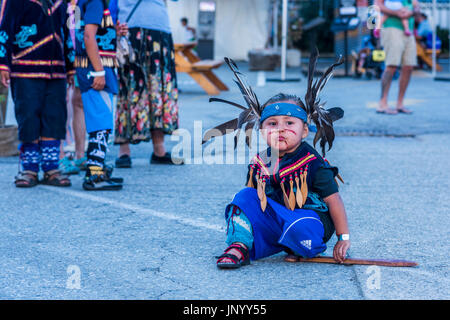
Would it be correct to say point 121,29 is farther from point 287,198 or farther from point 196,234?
point 287,198

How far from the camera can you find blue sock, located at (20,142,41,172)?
5.26 metres

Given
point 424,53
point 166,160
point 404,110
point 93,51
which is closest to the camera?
point 93,51

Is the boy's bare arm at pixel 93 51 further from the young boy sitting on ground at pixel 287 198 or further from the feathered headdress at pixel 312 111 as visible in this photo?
the young boy sitting on ground at pixel 287 198

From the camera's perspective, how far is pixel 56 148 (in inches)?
209

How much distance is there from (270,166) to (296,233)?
0.32 m

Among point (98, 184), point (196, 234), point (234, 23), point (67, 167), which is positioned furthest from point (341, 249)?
point (234, 23)

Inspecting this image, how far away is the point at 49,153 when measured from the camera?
5293mm

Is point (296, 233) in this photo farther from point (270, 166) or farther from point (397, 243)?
point (397, 243)

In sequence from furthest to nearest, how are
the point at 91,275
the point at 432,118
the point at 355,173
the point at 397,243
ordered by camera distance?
the point at 432,118 → the point at 355,173 → the point at 397,243 → the point at 91,275

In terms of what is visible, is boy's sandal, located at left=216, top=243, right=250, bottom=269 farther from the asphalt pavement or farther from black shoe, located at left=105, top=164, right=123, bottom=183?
black shoe, located at left=105, top=164, right=123, bottom=183

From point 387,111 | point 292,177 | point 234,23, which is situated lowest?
point 387,111

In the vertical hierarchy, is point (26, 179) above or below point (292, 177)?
below

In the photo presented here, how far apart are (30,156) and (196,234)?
1867 millimetres
